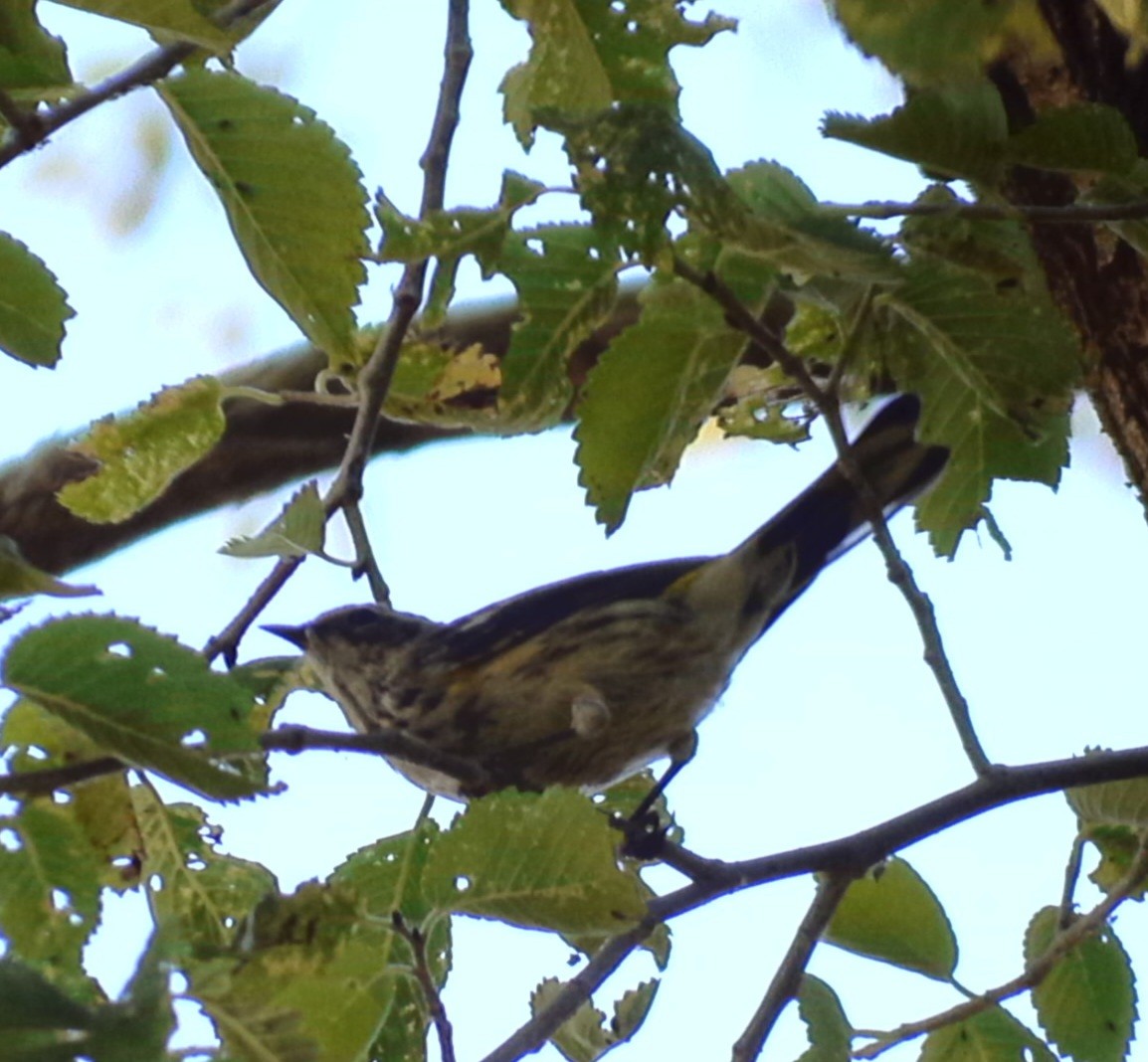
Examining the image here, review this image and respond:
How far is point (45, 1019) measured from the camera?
3.51ft

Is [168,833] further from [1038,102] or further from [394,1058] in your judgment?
[1038,102]

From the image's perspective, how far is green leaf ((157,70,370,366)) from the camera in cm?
192

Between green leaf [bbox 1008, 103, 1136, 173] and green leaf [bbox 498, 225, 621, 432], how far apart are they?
0.48 m

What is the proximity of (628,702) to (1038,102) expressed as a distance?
1309 mm

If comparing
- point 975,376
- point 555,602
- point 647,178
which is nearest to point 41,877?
point 647,178

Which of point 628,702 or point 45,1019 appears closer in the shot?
point 45,1019

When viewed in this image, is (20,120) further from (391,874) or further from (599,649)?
(599,649)

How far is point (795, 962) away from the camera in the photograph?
2303mm

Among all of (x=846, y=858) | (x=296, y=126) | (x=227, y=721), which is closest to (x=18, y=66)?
(x=296, y=126)

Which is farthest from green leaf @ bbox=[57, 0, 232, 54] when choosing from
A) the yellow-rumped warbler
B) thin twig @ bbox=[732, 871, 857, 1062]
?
the yellow-rumped warbler

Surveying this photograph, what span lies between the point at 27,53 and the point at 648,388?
0.80 meters

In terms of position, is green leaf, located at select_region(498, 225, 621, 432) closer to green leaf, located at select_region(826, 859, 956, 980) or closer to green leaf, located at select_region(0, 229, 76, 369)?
green leaf, located at select_region(0, 229, 76, 369)

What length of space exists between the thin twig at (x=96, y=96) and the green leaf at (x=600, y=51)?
48 cm

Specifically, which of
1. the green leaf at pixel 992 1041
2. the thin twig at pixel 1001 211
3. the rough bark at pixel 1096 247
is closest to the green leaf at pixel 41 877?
the thin twig at pixel 1001 211
